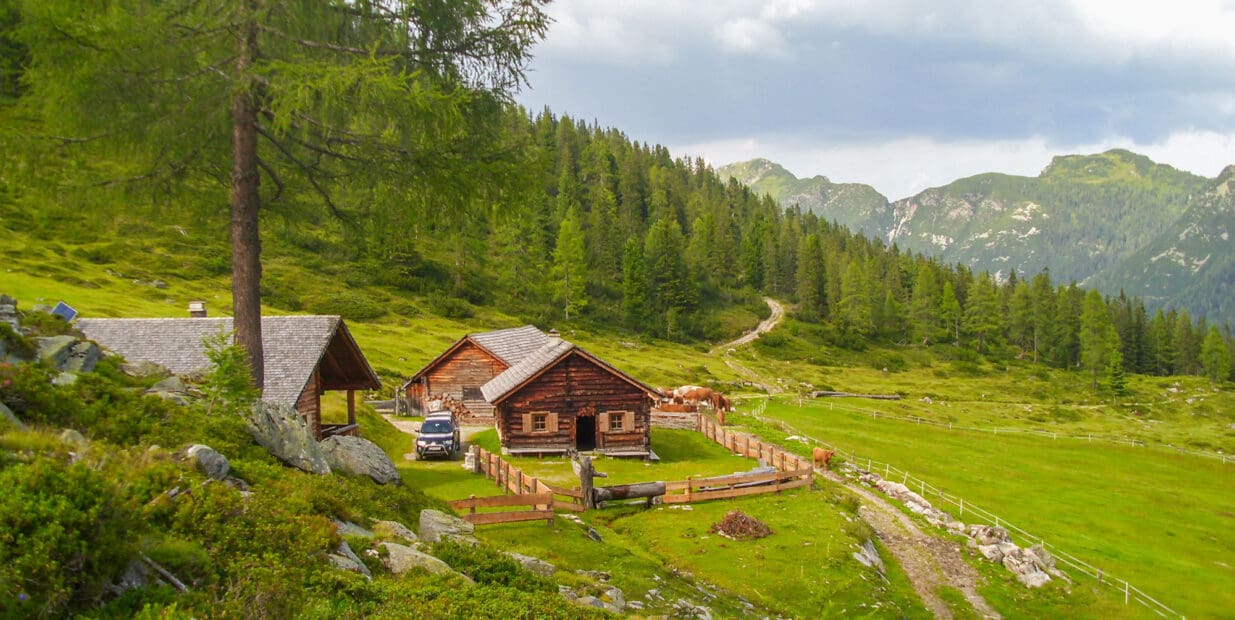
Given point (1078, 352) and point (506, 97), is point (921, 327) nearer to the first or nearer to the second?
point (1078, 352)

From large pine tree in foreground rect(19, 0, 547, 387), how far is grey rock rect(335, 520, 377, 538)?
5609 millimetres

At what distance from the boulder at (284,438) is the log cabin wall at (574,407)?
2090 cm

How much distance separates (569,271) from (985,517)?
75349 millimetres

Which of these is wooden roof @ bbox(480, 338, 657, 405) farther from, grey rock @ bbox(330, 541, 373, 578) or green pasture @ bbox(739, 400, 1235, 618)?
grey rock @ bbox(330, 541, 373, 578)

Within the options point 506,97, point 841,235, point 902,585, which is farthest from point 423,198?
point 841,235

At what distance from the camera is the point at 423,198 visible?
13.4 m

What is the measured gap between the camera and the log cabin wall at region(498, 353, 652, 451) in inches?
1320

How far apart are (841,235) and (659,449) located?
158 m

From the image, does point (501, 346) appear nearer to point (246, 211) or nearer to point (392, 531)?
point (246, 211)

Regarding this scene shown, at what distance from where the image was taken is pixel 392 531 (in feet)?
33.2

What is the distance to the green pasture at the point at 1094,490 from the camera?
26594mm

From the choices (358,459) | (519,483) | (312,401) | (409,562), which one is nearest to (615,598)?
(409,562)

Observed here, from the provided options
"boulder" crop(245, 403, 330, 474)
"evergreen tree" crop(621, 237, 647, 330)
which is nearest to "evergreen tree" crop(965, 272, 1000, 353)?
"evergreen tree" crop(621, 237, 647, 330)

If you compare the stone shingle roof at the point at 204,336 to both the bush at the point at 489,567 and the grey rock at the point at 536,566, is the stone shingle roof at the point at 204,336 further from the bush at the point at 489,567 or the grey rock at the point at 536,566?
the bush at the point at 489,567
